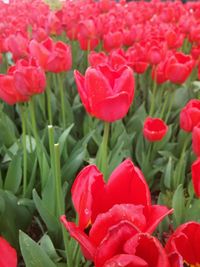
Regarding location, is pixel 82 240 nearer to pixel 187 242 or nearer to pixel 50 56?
pixel 187 242

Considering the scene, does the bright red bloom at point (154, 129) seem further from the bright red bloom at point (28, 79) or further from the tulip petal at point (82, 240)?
the tulip petal at point (82, 240)

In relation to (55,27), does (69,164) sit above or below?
below

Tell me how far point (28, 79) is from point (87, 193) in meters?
0.55

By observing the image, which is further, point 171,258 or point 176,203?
A: point 176,203

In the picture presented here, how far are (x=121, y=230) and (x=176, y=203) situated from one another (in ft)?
2.07

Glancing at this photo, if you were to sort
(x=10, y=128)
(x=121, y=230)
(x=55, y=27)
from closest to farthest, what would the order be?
(x=121, y=230) → (x=10, y=128) → (x=55, y=27)

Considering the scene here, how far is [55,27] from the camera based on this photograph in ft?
6.40

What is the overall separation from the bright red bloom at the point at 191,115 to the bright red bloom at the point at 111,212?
56cm

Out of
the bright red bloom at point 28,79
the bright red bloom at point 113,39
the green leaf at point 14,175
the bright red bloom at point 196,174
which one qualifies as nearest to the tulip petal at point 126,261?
the bright red bloom at point 196,174

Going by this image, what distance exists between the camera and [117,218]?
1.53 ft

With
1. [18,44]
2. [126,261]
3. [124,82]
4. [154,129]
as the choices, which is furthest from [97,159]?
[126,261]

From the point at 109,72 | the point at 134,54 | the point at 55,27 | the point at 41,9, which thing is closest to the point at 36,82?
the point at 109,72

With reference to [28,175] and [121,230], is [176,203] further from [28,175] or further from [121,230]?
[121,230]

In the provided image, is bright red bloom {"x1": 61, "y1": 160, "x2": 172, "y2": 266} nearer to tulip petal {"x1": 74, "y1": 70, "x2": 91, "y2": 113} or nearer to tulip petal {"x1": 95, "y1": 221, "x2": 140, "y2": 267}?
tulip petal {"x1": 95, "y1": 221, "x2": 140, "y2": 267}
